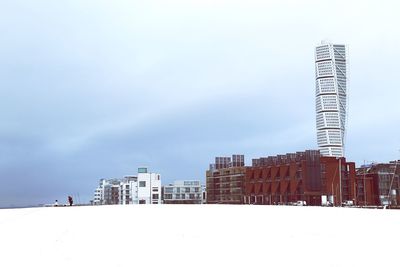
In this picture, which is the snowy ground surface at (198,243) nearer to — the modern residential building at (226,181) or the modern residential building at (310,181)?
the modern residential building at (310,181)

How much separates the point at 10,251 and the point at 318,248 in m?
12.2

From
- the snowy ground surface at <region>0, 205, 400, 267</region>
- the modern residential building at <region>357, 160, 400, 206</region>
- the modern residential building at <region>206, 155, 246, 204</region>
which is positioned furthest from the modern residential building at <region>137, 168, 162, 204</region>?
the snowy ground surface at <region>0, 205, 400, 267</region>

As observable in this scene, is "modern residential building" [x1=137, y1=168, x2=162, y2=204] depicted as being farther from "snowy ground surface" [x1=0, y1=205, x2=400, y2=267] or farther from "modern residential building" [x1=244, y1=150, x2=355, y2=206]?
"snowy ground surface" [x1=0, y1=205, x2=400, y2=267]

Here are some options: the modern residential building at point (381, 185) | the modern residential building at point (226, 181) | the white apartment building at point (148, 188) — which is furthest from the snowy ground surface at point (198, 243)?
the white apartment building at point (148, 188)

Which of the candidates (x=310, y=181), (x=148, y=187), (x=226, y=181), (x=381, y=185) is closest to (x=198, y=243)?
(x=310, y=181)

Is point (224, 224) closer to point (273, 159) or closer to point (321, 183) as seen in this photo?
point (321, 183)

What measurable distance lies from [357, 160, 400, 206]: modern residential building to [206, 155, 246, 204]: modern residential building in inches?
1549

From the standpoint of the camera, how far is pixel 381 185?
14588cm

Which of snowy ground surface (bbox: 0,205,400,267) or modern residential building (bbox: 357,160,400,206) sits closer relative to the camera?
snowy ground surface (bbox: 0,205,400,267)

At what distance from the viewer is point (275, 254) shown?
741 inches

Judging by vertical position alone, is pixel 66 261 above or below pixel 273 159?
below

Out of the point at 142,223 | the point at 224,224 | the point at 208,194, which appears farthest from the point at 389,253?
the point at 208,194

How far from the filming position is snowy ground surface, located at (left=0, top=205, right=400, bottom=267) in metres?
17.7

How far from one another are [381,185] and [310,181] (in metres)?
21.5
